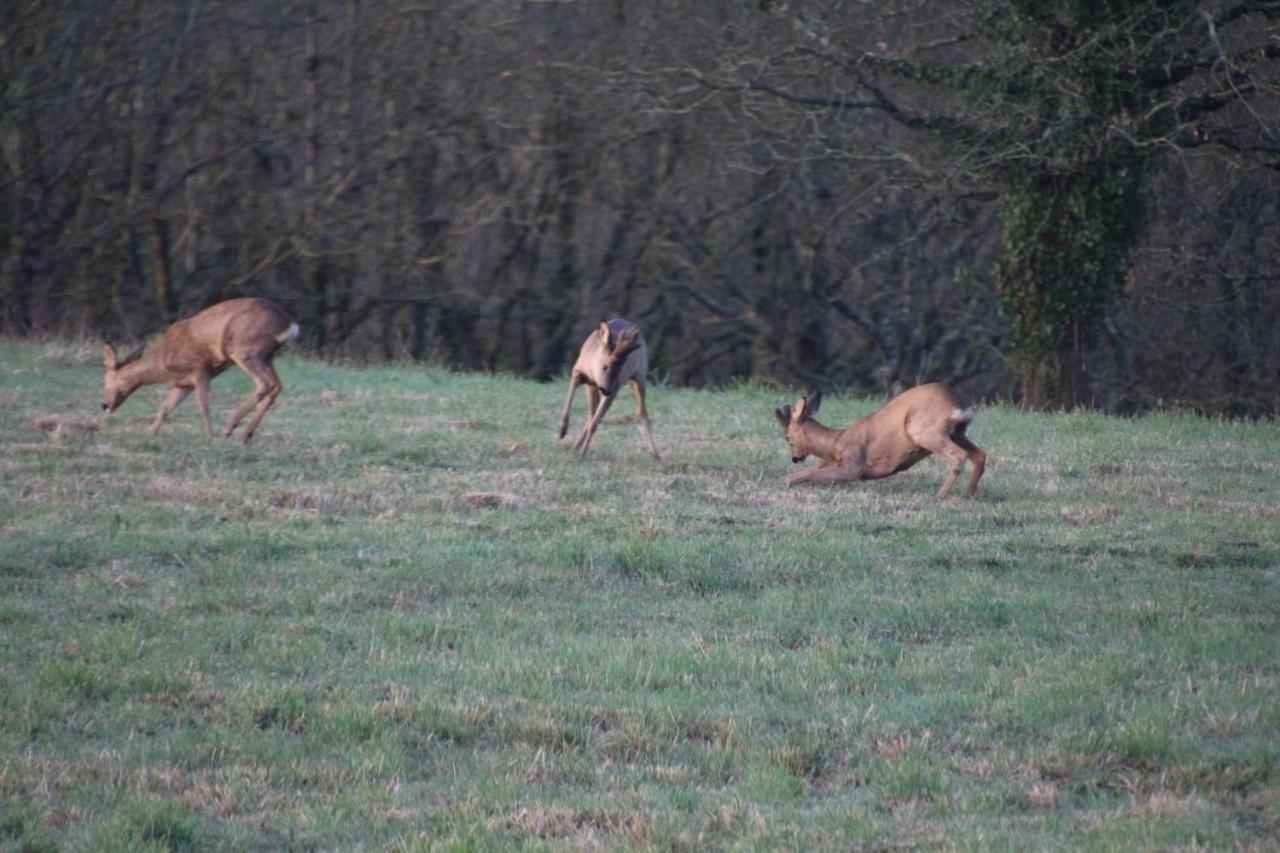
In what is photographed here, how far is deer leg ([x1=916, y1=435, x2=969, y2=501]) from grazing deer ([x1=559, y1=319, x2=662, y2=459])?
240 cm

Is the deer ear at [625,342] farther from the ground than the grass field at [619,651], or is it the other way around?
the deer ear at [625,342]

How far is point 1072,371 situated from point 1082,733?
14506mm

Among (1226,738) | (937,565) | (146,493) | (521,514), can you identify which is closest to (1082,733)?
(1226,738)

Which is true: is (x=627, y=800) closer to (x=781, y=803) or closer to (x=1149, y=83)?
(x=781, y=803)

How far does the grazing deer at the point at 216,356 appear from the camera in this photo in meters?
13.2

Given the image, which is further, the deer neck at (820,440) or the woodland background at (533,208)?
the woodland background at (533,208)

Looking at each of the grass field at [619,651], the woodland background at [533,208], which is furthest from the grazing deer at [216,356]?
the woodland background at [533,208]

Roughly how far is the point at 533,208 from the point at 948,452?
15346mm

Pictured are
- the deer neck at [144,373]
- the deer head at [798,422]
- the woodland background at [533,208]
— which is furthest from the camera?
the woodland background at [533,208]

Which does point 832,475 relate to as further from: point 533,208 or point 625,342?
point 533,208

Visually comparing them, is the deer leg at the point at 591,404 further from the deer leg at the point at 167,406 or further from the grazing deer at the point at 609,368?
the deer leg at the point at 167,406

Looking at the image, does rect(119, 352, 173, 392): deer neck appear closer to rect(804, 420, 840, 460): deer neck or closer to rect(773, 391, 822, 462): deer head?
rect(773, 391, 822, 462): deer head

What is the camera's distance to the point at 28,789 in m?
5.32

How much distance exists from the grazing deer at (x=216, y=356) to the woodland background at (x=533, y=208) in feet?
29.2
